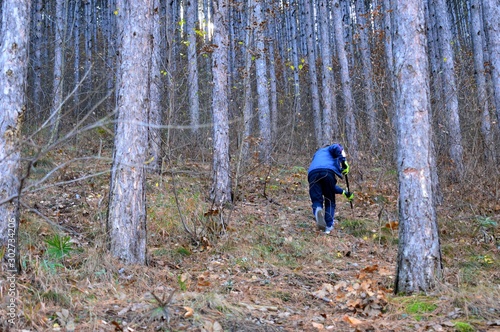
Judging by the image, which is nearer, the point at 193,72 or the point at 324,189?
the point at 324,189

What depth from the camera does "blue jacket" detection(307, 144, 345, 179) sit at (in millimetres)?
8445

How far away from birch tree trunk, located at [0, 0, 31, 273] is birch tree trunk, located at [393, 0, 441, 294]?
158 inches

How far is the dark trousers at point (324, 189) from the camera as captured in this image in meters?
8.37

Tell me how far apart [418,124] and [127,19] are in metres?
3.86

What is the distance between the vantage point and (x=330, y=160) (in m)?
8.56

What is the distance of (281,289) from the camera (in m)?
5.36

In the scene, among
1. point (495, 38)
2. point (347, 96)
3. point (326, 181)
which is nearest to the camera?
point (326, 181)

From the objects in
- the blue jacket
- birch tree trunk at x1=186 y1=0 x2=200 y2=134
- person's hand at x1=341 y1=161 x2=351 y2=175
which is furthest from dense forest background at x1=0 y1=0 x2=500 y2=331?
birch tree trunk at x1=186 y1=0 x2=200 y2=134

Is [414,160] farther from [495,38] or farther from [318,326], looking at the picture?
[495,38]

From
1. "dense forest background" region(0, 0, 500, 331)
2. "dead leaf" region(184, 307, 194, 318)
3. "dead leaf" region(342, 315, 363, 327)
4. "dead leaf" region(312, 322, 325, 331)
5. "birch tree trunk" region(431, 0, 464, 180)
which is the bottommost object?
"dead leaf" region(312, 322, 325, 331)

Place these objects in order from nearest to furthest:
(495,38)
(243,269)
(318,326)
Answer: (318,326), (243,269), (495,38)

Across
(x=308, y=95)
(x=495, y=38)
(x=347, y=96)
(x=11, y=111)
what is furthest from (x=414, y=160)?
(x=308, y=95)

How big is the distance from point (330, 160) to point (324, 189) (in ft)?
1.81

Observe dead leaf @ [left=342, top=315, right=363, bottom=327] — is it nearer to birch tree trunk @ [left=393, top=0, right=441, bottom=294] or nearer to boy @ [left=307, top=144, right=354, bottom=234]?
birch tree trunk @ [left=393, top=0, right=441, bottom=294]
